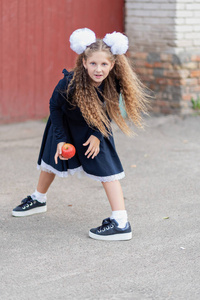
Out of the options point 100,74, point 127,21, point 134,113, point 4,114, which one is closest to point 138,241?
point 134,113

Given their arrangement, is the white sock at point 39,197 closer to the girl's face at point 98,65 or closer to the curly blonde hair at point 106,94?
the curly blonde hair at point 106,94

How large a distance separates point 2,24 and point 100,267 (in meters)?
4.24

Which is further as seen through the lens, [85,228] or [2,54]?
[2,54]

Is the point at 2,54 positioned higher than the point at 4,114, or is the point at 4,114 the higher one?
the point at 2,54

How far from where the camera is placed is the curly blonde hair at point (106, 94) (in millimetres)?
3811

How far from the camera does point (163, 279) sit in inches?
132

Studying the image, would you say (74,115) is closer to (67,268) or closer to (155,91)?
(67,268)

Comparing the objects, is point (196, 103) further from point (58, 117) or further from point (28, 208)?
point (58, 117)

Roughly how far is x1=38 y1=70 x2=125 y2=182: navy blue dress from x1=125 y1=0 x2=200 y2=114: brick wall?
364 centimetres

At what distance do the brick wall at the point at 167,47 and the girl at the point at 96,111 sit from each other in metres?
3.52

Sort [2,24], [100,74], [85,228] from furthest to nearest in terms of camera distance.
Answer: [2,24], [85,228], [100,74]

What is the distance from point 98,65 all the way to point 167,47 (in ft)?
12.7

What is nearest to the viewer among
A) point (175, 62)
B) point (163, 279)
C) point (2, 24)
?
point (163, 279)

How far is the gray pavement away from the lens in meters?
3.27
